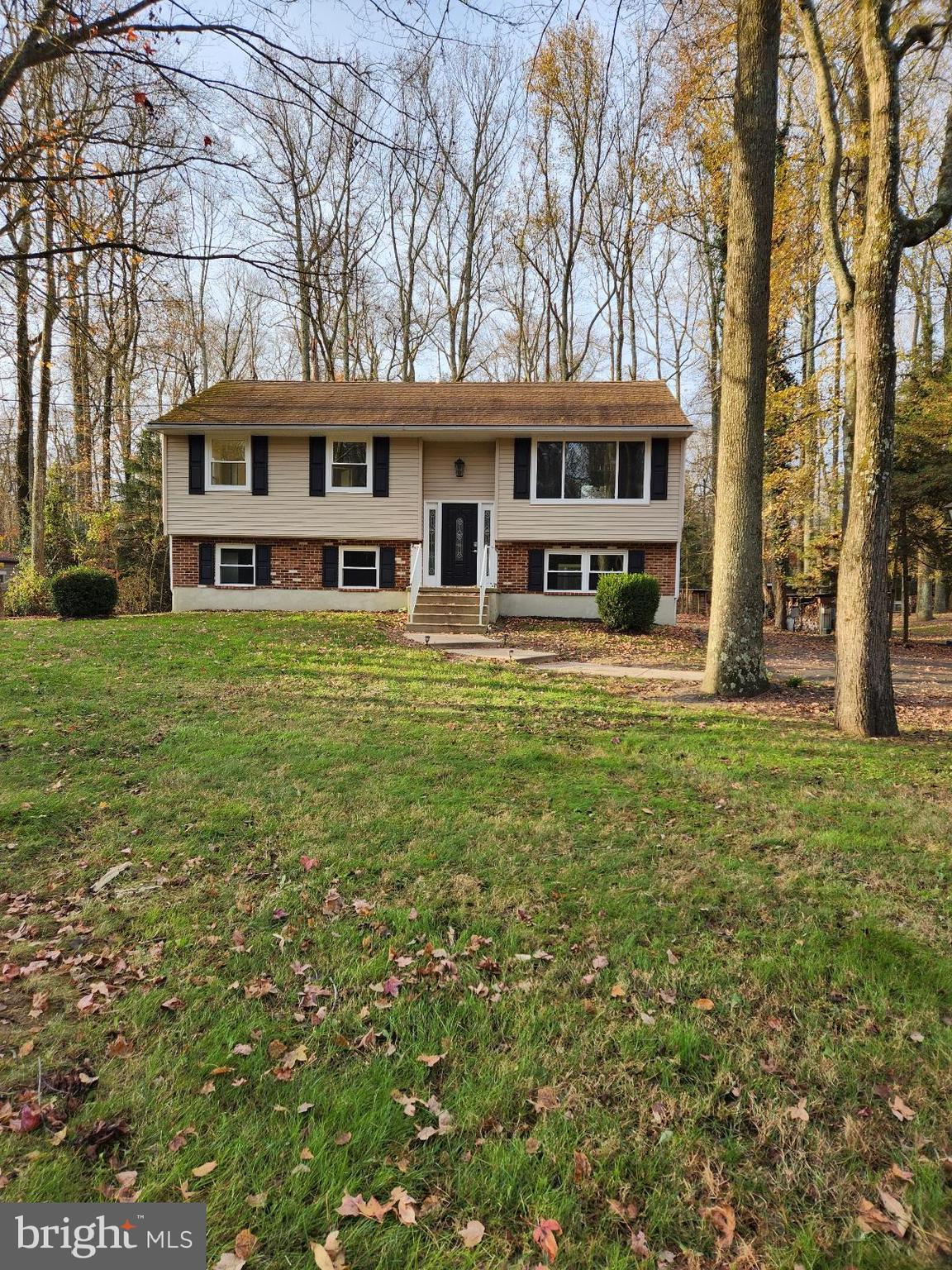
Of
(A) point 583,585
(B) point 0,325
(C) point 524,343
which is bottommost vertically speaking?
(A) point 583,585

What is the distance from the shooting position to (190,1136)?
195 centimetres

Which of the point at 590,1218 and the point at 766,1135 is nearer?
the point at 590,1218

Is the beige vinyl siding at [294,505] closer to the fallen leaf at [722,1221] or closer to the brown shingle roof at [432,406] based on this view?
the brown shingle roof at [432,406]

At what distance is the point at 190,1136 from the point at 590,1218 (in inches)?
47.1

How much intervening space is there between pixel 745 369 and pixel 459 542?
8938 millimetres

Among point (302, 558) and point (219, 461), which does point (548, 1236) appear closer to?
point (302, 558)

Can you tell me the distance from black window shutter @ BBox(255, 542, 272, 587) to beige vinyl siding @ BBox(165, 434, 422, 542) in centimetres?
35

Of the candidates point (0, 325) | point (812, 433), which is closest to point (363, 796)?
point (0, 325)

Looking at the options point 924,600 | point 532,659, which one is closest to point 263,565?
point 532,659

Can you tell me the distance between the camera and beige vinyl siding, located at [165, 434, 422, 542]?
595 inches

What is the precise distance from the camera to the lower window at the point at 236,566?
50.8 feet

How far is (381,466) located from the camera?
15.1m

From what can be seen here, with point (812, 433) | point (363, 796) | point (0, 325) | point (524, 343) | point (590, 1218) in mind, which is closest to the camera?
point (590, 1218)

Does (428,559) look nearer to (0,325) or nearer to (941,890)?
(0,325)
